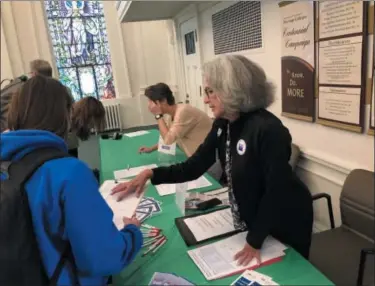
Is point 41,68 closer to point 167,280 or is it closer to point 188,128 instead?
point 188,128

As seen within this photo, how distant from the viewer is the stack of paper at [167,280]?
96cm

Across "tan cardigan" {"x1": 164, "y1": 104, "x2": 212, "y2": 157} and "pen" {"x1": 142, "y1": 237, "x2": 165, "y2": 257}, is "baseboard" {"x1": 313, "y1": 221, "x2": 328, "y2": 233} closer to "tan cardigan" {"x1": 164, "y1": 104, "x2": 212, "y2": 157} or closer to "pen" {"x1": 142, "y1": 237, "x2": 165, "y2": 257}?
"tan cardigan" {"x1": 164, "y1": 104, "x2": 212, "y2": 157}

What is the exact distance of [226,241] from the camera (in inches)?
45.3

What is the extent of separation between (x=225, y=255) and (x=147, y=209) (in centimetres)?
56

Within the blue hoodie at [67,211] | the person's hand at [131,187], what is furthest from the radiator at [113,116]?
the blue hoodie at [67,211]

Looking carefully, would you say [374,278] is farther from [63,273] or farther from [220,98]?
[63,273]

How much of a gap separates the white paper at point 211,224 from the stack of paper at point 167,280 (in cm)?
23

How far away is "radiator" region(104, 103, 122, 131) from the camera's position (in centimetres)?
627

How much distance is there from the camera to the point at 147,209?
153cm

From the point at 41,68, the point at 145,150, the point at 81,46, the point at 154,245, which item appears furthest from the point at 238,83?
the point at 81,46

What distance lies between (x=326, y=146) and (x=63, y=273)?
67.0 inches

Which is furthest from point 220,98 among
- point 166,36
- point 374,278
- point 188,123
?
point 166,36

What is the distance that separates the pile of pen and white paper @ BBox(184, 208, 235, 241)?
12 centimetres

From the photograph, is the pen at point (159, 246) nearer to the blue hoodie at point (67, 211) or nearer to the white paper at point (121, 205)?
the white paper at point (121, 205)
